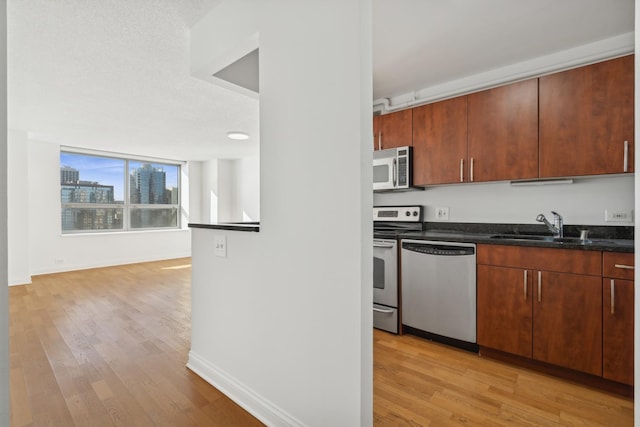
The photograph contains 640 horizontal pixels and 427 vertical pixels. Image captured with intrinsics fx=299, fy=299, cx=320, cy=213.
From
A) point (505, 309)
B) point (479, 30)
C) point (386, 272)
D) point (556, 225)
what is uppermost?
point (479, 30)

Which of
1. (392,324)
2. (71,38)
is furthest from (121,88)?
(392,324)

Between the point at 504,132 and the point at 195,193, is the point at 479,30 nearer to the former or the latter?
the point at 504,132

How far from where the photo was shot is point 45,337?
261 centimetres

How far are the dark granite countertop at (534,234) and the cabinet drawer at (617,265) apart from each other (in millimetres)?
40

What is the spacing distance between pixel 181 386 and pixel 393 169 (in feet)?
8.29

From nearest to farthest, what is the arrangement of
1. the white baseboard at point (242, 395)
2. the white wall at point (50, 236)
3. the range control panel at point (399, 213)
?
the white baseboard at point (242, 395) → the range control panel at point (399, 213) → the white wall at point (50, 236)

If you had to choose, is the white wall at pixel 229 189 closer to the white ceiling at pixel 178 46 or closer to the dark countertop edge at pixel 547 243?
the white ceiling at pixel 178 46

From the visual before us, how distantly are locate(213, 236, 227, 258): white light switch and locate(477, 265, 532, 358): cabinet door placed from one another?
6.07ft

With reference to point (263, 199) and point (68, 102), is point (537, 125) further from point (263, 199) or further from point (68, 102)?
point (68, 102)

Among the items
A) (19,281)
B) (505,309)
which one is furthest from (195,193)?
(505,309)

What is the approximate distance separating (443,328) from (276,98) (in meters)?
2.16

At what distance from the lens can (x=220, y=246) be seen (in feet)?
6.11

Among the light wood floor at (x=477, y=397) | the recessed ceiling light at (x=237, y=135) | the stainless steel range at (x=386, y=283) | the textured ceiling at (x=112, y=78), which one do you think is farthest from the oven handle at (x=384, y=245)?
the recessed ceiling light at (x=237, y=135)

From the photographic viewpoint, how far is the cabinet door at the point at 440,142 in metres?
2.69
